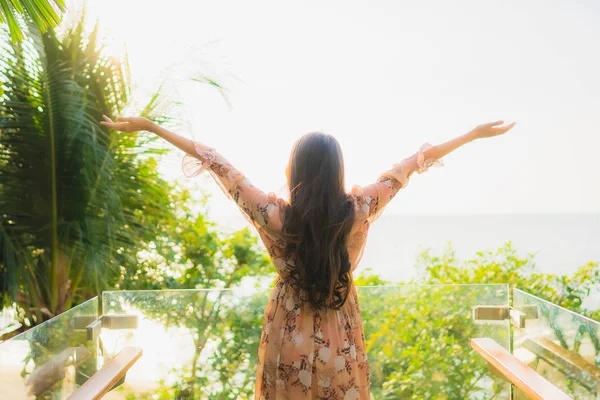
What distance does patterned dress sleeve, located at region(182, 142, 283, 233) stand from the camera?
6.29 ft

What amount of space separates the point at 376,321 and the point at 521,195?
1296 cm

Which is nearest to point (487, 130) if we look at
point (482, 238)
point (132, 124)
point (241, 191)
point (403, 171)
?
point (403, 171)

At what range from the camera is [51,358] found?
221 centimetres

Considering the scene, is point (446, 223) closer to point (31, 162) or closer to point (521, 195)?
point (521, 195)

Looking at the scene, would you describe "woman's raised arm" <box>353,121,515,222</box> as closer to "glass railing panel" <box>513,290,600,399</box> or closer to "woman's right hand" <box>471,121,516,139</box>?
"woman's right hand" <box>471,121,516,139</box>

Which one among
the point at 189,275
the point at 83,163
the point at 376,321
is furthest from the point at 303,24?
the point at 376,321

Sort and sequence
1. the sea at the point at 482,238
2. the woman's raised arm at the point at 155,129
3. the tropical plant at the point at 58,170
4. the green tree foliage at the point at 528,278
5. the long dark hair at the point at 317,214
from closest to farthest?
1. the long dark hair at the point at 317,214
2. the woman's raised arm at the point at 155,129
3. the tropical plant at the point at 58,170
4. the green tree foliage at the point at 528,278
5. the sea at the point at 482,238

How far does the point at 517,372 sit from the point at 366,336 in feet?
2.38

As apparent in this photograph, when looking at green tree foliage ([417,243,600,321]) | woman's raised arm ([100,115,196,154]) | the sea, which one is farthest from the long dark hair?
the sea

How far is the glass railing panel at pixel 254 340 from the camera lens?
2.85m

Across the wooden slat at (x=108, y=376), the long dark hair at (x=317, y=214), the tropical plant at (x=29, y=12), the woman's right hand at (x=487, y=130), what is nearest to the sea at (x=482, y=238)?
the wooden slat at (x=108, y=376)

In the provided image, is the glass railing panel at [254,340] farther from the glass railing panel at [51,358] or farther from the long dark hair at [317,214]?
the long dark hair at [317,214]

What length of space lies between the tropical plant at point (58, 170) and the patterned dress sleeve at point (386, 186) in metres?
2.45

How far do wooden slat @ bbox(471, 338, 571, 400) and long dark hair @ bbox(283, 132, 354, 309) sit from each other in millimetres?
969
